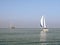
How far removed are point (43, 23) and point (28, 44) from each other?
52178 mm

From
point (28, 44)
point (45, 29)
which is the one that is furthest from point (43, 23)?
point (28, 44)

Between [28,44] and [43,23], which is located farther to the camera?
[43,23]

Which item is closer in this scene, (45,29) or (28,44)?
(28,44)

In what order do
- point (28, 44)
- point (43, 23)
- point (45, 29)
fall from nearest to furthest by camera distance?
point (28, 44)
point (45, 29)
point (43, 23)

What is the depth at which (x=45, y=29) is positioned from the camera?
72.7m

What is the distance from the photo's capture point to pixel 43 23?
78375 millimetres

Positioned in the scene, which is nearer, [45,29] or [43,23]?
[45,29]

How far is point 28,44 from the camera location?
26.6m

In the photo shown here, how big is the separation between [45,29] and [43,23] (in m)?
6.11

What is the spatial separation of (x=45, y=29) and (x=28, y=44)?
153 ft

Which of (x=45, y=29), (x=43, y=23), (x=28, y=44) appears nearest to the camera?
(x=28, y=44)

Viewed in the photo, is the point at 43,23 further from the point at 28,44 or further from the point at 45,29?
the point at 28,44
